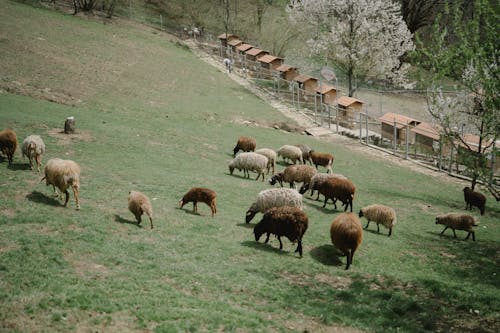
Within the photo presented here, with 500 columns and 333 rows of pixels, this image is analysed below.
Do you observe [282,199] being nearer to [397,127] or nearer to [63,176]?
[63,176]

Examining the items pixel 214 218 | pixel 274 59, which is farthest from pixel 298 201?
pixel 274 59

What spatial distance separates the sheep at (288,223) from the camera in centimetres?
1217

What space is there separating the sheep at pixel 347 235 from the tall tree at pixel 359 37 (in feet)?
107

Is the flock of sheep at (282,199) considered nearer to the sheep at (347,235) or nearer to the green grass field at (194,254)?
the sheep at (347,235)

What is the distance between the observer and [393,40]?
46.1 metres

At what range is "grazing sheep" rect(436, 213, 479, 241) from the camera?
53.5ft

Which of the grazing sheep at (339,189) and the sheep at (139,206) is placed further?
the grazing sheep at (339,189)

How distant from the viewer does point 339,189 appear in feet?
54.2

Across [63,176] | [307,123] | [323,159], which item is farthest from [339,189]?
[307,123]

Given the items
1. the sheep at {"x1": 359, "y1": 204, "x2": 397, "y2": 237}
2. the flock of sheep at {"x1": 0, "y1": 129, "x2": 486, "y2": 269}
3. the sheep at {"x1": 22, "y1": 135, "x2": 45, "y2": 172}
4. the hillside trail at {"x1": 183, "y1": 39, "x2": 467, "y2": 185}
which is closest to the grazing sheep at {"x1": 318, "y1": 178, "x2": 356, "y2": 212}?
the flock of sheep at {"x1": 0, "y1": 129, "x2": 486, "y2": 269}

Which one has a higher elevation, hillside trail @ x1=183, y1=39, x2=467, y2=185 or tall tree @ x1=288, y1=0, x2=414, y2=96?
tall tree @ x1=288, y1=0, x2=414, y2=96

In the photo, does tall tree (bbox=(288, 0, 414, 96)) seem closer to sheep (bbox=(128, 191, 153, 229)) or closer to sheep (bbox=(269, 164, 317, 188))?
sheep (bbox=(269, 164, 317, 188))

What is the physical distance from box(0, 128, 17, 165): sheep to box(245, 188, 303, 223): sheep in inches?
319

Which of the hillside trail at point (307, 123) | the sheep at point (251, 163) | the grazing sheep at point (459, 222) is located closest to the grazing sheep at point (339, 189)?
the grazing sheep at point (459, 222)
